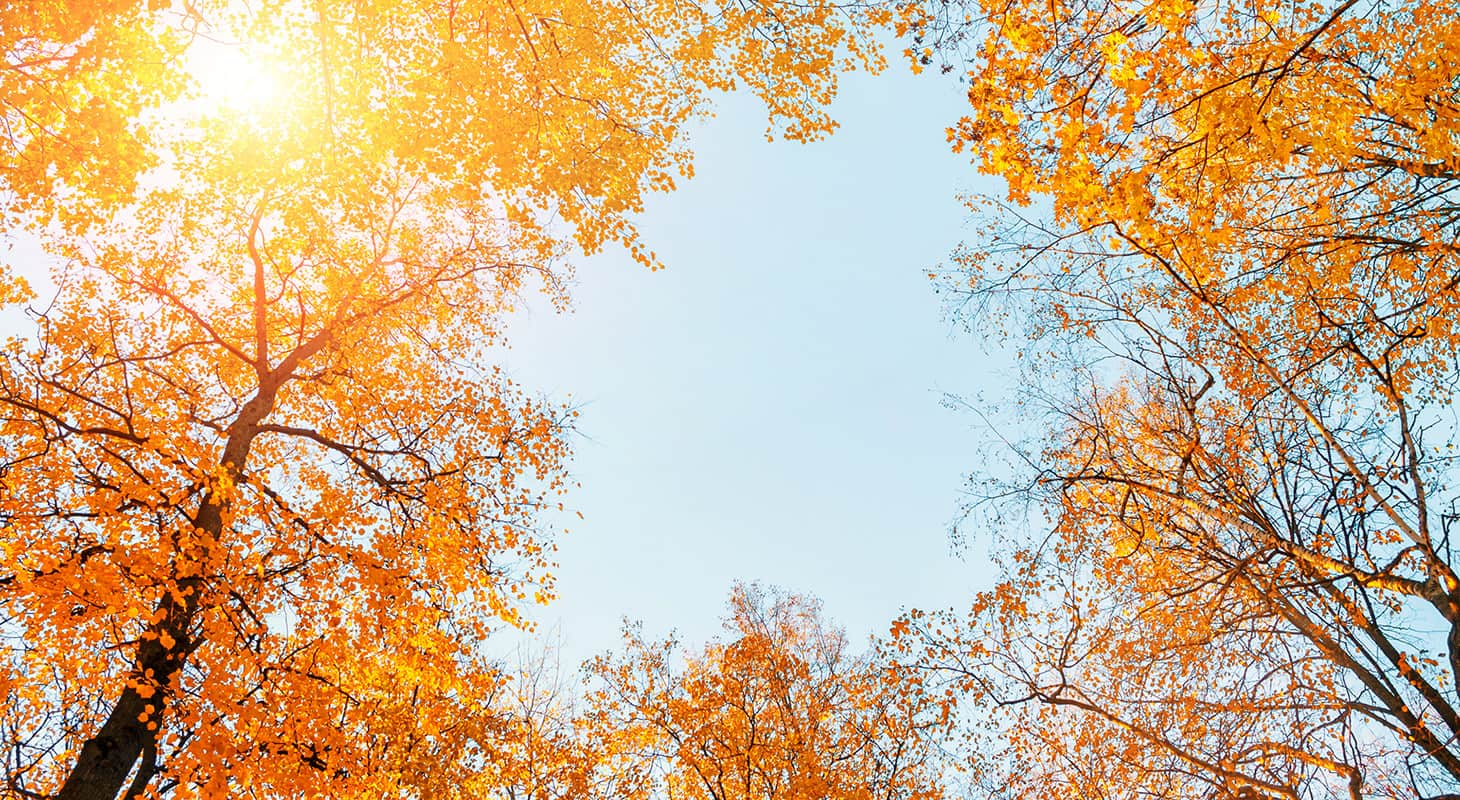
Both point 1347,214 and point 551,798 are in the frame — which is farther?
point 551,798

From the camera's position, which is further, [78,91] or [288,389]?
[288,389]

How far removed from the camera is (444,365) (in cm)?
998

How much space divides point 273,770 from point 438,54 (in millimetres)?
6146

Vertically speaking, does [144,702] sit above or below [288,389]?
below

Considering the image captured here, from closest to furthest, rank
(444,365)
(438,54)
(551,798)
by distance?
1. (438,54)
2. (444,365)
3. (551,798)

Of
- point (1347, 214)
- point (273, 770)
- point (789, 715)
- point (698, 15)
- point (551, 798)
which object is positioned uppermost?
point (698, 15)

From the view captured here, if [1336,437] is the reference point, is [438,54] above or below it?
above

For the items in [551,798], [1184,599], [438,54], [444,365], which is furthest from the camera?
[551,798]

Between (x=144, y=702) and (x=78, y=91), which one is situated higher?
(x=78, y=91)

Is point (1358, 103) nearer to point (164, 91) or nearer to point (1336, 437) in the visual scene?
point (1336, 437)

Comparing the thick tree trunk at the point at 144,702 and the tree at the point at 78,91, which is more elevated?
the tree at the point at 78,91

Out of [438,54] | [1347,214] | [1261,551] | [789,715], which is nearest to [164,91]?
[438,54]

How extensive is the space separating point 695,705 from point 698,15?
10.6 meters

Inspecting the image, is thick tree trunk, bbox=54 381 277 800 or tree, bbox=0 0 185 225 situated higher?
tree, bbox=0 0 185 225
